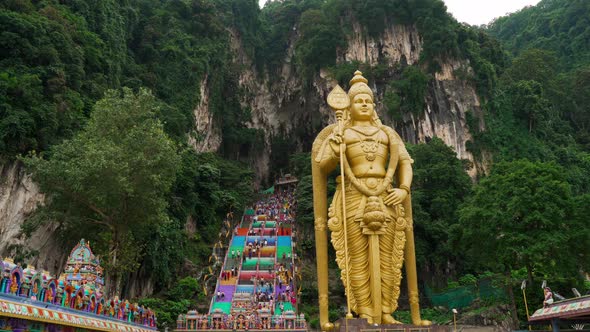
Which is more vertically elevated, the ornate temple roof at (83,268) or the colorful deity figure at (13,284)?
the ornate temple roof at (83,268)

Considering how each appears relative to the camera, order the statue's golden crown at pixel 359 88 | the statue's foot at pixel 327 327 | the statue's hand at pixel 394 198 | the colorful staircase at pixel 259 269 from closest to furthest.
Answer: the statue's foot at pixel 327 327
the statue's hand at pixel 394 198
the statue's golden crown at pixel 359 88
the colorful staircase at pixel 259 269

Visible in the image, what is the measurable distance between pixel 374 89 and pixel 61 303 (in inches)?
979

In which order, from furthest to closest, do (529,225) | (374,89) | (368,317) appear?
(374,89) < (529,225) < (368,317)

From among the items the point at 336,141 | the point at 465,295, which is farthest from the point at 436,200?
the point at 336,141

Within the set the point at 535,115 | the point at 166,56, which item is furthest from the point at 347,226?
the point at 535,115

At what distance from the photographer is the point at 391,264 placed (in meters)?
6.67

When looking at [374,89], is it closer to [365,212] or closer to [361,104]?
[361,104]

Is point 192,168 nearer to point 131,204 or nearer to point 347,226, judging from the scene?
point 131,204

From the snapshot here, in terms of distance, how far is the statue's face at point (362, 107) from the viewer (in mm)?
7199

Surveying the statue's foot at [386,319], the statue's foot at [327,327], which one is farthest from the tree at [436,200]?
the statue's foot at [327,327]

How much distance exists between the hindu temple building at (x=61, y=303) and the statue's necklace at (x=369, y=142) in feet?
13.3

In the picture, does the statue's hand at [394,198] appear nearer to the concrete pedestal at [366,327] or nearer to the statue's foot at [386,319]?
the statue's foot at [386,319]

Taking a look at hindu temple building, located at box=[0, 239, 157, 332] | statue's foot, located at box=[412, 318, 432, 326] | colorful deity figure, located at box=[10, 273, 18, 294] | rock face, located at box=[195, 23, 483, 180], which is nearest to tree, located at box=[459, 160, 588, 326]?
statue's foot, located at box=[412, 318, 432, 326]

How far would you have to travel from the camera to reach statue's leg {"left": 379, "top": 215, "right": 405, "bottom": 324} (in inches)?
257
